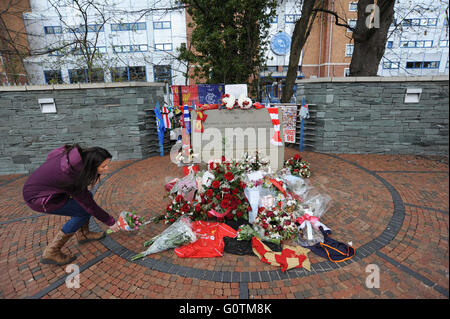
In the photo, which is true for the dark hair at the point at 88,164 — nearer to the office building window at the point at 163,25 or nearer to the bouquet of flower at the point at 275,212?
the bouquet of flower at the point at 275,212

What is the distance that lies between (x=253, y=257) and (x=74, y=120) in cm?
677

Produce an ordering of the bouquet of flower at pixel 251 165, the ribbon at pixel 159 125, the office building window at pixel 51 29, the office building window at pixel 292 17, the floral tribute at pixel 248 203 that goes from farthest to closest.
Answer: the office building window at pixel 51 29 < the office building window at pixel 292 17 < the ribbon at pixel 159 125 < the bouquet of flower at pixel 251 165 < the floral tribute at pixel 248 203

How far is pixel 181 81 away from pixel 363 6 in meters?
17.3

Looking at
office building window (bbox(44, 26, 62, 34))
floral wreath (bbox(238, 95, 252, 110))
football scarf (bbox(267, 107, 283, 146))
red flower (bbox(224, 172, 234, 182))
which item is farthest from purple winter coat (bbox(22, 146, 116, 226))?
office building window (bbox(44, 26, 62, 34))

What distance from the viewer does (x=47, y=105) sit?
6605 mm

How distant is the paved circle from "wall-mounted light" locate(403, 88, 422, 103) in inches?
101

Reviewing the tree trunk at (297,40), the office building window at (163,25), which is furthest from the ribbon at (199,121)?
the office building window at (163,25)

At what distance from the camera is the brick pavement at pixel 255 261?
7.98ft

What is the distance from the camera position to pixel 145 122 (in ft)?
24.7

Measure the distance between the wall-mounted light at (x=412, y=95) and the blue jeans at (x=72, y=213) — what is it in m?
8.42

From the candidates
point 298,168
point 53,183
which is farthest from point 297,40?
point 53,183

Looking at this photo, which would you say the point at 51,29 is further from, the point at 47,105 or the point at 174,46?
the point at 47,105
